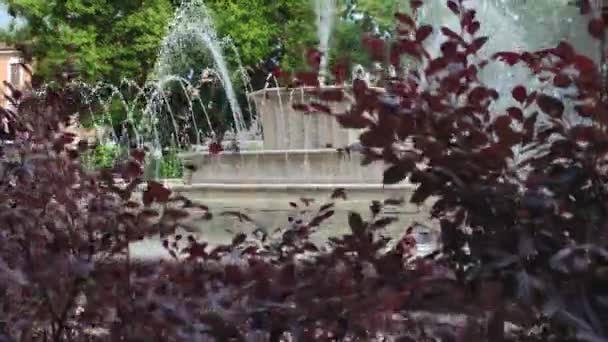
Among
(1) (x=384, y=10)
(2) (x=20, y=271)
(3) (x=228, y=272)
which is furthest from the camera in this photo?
(1) (x=384, y=10)

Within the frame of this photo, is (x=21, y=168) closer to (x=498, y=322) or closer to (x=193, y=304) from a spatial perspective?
(x=193, y=304)

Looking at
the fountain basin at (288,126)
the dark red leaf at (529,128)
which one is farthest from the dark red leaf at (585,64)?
the fountain basin at (288,126)

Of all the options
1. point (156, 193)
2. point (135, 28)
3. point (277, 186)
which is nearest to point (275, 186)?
point (277, 186)

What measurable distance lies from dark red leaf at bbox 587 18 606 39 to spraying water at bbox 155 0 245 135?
81.3 ft

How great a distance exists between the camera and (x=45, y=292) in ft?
6.42

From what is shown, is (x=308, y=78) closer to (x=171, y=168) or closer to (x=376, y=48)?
(x=376, y=48)

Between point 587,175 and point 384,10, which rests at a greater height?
point 384,10

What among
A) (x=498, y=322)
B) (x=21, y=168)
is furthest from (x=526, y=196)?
(x=21, y=168)

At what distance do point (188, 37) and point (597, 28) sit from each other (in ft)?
89.9

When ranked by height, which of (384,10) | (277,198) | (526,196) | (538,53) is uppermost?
(384,10)

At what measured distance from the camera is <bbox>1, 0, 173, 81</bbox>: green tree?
2870 centimetres

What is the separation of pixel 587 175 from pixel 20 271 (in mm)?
1134

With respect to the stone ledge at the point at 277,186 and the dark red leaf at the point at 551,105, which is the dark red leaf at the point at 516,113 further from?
the stone ledge at the point at 277,186

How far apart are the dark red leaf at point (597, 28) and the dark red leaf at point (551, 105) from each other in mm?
141
